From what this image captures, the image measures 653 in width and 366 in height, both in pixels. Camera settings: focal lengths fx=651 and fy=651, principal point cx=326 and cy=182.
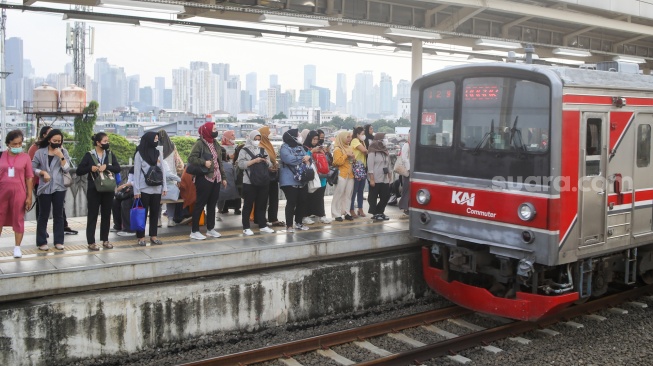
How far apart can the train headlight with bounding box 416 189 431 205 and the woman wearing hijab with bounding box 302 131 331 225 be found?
2.17 m

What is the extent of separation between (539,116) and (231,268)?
4343mm

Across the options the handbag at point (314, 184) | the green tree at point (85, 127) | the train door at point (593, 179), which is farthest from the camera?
the green tree at point (85, 127)

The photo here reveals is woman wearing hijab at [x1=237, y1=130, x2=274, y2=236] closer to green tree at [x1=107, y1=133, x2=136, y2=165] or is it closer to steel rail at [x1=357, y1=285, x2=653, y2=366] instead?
steel rail at [x1=357, y1=285, x2=653, y2=366]

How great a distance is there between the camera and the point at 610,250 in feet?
28.2

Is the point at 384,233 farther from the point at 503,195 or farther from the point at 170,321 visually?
the point at 170,321

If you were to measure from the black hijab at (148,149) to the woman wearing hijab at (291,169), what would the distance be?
2.02m

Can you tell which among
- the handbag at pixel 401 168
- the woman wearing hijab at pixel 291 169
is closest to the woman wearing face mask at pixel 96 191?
the woman wearing hijab at pixel 291 169

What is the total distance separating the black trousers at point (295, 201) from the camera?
10211 mm

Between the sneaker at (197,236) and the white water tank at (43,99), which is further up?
the white water tank at (43,99)

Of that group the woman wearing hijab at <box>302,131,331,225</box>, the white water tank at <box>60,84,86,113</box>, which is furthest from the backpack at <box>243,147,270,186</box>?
the white water tank at <box>60,84,86,113</box>

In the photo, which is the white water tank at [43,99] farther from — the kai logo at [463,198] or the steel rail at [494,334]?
the steel rail at [494,334]

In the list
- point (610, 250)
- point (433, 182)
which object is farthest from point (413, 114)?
point (610, 250)

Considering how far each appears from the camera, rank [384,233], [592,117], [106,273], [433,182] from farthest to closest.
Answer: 1. [384,233]
2. [433,182]
3. [592,117]
4. [106,273]

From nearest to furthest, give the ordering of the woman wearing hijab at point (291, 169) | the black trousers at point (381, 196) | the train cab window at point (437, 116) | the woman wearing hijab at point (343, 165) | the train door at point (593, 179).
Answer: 1. the train door at point (593, 179)
2. the train cab window at point (437, 116)
3. the woman wearing hijab at point (291, 169)
4. the woman wearing hijab at point (343, 165)
5. the black trousers at point (381, 196)
